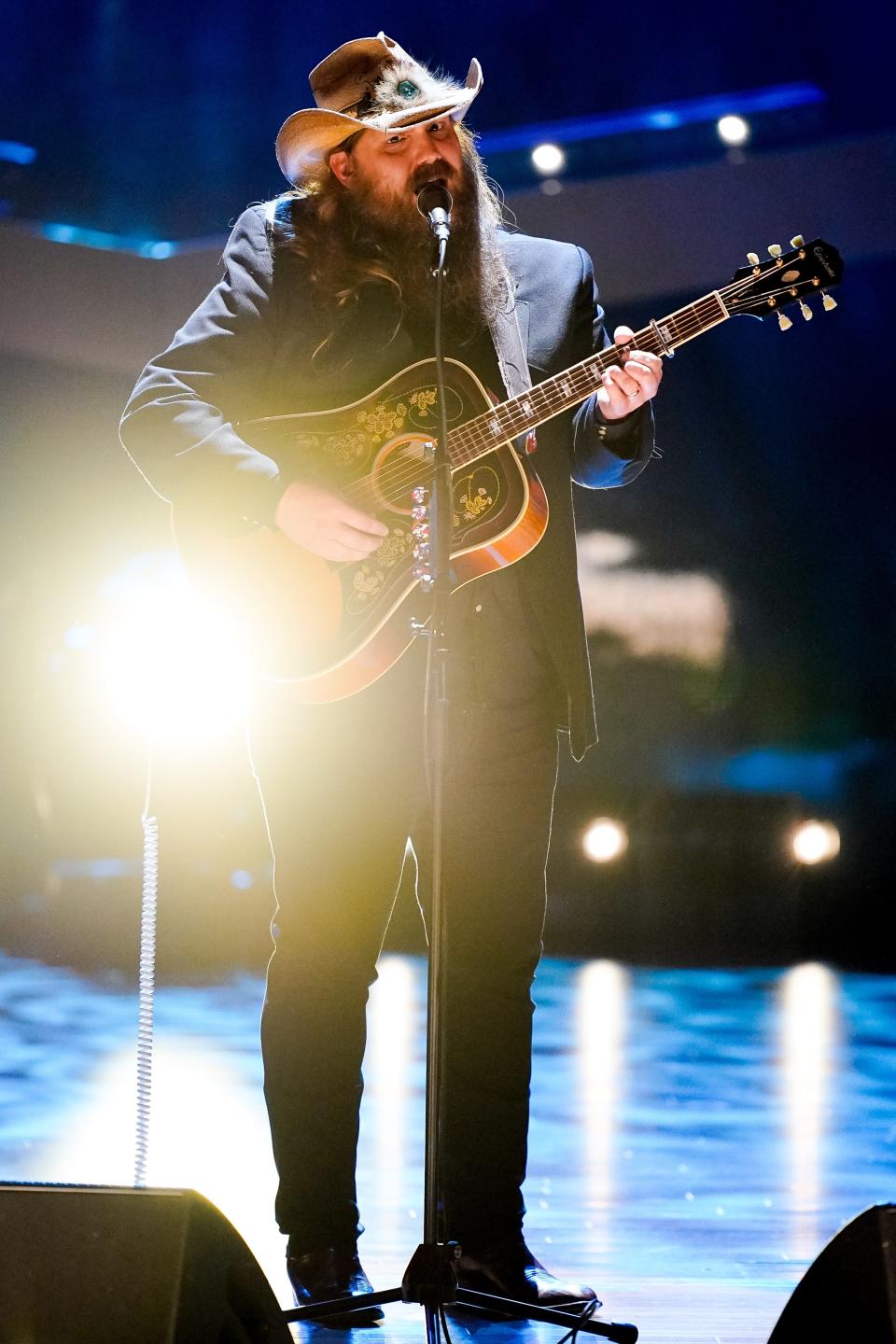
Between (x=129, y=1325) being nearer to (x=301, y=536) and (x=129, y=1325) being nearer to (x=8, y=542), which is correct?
(x=301, y=536)

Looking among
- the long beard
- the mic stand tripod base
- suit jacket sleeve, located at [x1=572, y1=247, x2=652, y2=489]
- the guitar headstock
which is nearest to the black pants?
the mic stand tripod base

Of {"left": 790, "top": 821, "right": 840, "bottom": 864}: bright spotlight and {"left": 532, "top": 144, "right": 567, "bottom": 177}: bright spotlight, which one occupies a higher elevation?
{"left": 532, "top": 144, "right": 567, "bottom": 177}: bright spotlight

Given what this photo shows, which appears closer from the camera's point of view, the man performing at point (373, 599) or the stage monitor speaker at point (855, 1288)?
the stage monitor speaker at point (855, 1288)

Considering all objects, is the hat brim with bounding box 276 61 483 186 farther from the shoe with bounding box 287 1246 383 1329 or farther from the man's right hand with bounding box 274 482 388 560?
the shoe with bounding box 287 1246 383 1329

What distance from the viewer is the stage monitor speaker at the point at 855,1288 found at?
127cm

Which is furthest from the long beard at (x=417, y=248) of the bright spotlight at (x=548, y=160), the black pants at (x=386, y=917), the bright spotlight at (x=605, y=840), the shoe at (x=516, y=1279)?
the bright spotlight at (x=605, y=840)

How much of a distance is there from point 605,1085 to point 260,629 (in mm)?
1878

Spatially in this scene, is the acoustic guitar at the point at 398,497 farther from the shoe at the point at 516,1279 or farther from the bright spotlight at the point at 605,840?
the bright spotlight at the point at 605,840

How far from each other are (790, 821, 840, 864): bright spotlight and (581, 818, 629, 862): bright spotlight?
785 mm

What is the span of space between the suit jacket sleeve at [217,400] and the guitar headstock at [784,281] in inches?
29.6

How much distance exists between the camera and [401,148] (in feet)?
7.20

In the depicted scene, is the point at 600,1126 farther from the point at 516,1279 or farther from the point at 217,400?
the point at 217,400

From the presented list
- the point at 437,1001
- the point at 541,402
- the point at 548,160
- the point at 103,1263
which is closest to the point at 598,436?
the point at 541,402

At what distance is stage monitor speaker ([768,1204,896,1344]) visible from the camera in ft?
4.15
